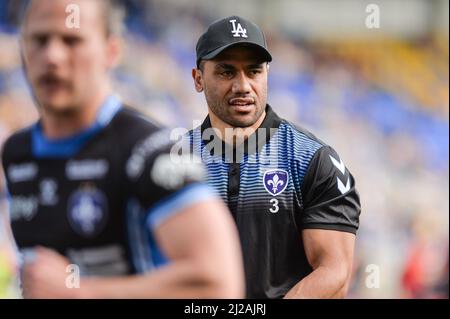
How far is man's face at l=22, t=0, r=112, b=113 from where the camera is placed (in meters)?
2.75

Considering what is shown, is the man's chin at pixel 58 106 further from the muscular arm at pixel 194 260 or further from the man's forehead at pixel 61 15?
the muscular arm at pixel 194 260

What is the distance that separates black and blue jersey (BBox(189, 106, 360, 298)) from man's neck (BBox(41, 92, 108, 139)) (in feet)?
5.03

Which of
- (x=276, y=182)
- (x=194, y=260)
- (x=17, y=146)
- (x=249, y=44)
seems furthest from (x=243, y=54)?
(x=194, y=260)

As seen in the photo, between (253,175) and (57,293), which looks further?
(253,175)

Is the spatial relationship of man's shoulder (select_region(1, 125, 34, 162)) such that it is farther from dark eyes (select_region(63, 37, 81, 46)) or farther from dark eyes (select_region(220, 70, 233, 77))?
dark eyes (select_region(220, 70, 233, 77))

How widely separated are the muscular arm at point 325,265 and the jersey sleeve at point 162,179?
1.61 meters

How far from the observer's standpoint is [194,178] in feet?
8.57

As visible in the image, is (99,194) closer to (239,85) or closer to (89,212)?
(89,212)

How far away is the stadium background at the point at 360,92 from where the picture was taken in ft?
38.4

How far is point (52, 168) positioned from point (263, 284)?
5.29 ft

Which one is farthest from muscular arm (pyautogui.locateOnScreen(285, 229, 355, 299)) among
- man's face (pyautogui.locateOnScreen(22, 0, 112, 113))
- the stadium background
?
the stadium background
